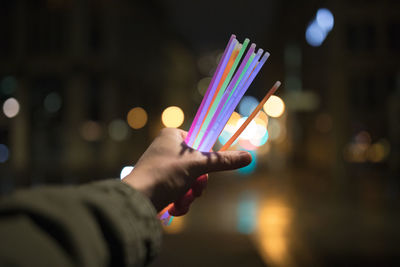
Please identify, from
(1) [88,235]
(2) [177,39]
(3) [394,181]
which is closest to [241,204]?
(3) [394,181]

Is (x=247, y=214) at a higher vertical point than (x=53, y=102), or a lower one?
lower

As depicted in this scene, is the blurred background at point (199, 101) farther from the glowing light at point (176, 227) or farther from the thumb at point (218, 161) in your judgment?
the thumb at point (218, 161)

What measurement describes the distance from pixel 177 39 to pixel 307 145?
20.3 meters

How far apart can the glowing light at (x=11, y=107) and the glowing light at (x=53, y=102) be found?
1.34 m

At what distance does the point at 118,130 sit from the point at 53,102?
3.57 m

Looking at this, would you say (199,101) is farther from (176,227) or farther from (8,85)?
(8,85)

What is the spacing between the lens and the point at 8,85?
64.1 feet

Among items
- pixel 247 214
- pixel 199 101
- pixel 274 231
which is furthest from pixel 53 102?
pixel 274 231

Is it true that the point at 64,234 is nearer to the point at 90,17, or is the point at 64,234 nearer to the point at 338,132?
the point at 338,132

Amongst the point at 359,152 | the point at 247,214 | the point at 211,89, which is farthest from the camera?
the point at 359,152

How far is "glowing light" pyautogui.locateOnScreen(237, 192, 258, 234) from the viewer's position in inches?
242

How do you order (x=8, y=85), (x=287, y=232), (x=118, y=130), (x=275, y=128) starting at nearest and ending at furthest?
(x=287, y=232)
(x=8, y=85)
(x=275, y=128)
(x=118, y=130)

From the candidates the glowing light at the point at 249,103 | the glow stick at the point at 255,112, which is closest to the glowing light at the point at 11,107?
the glowing light at the point at 249,103

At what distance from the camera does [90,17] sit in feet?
67.5
